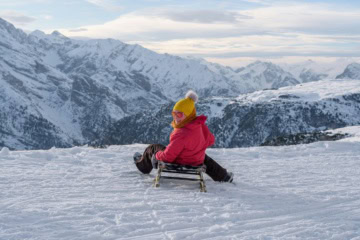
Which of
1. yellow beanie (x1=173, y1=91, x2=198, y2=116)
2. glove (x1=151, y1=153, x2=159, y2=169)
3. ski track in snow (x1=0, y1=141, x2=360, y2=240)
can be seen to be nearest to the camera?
ski track in snow (x1=0, y1=141, x2=360, y2=240)

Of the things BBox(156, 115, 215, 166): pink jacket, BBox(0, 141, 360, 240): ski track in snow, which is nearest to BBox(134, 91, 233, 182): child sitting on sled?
BBox(156, 115, 215, 166): pink jacket

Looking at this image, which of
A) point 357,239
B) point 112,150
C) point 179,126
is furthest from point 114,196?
point 112,150

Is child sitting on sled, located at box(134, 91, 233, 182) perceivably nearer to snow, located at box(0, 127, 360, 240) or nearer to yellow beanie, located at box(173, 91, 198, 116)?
yellow beanie, located at box(173, 91, 198, 116)

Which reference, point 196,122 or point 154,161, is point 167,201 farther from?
point 196,122

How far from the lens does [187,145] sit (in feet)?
31.2

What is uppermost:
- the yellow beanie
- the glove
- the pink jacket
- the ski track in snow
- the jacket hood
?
the yellow beanie

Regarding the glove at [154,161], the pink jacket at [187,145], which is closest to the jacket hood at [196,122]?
the pink jacket at [187,145]

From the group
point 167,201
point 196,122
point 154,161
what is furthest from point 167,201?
point 196,122

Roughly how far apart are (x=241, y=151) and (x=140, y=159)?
18.1ft

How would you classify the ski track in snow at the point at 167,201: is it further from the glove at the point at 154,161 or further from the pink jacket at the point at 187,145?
the pink jacket at the point at 187,145

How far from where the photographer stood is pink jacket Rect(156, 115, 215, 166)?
371 inches

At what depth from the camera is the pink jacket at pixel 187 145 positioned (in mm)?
9430

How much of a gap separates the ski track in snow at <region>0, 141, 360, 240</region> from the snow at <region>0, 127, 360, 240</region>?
0.06ft

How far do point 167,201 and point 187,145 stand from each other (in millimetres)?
1542
